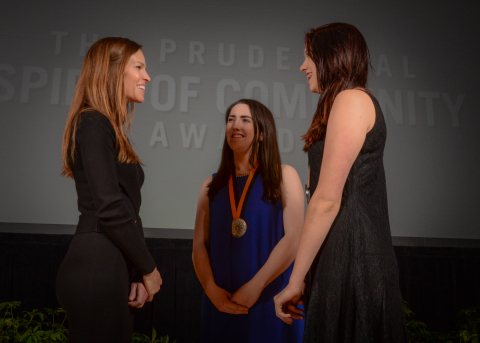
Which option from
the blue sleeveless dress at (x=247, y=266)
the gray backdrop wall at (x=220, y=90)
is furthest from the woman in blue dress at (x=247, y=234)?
the gray backdrop wall at (x=220, y=90)

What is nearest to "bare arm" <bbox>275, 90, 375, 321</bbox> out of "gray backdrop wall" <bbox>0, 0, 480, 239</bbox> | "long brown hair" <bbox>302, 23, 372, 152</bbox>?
"long brown hair" <bbox>302, 23, 372, 152</bbox>

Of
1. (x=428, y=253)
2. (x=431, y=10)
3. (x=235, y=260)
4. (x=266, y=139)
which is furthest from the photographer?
(x=431, y=10)

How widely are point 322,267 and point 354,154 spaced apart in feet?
1.08

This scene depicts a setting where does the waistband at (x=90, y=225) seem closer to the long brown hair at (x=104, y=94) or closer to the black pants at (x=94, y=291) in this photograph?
the black pants at (x=94, y=291)

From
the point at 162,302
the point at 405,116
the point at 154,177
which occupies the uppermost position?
the point at 405,116

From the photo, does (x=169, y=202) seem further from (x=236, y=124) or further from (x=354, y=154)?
(x=354, y=154)

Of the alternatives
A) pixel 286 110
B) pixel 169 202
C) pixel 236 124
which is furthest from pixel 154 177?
pixel 236 124

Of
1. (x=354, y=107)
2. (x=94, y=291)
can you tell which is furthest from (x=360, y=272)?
(x=94, y=291)

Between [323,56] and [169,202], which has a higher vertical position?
[323,56]

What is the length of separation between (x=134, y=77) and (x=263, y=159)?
0.81 m

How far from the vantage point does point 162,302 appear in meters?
3.28

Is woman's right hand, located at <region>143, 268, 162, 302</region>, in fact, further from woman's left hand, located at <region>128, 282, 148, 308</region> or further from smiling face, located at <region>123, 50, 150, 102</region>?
smiling face, located at <region>123, 50, 150, 102</region>

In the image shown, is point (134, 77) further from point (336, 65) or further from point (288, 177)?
point (288, 177)

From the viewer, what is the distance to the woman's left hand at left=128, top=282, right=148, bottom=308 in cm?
124
